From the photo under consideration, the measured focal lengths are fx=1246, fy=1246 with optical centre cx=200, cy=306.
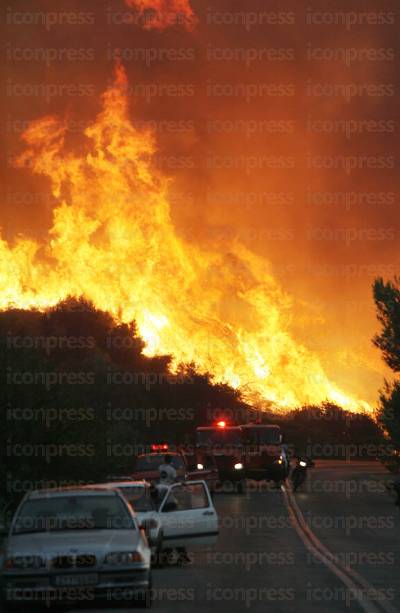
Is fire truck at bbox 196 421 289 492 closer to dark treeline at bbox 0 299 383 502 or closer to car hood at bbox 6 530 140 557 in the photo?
dark treeline at bbox 0 299 383 502

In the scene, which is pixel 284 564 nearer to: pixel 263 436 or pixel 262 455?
pixel 262 455

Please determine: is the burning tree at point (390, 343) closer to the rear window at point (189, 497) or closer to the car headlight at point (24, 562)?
the rear window at point (189, 497)

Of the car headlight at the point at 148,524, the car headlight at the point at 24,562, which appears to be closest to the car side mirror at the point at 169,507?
the car headlight at the point at 148,524

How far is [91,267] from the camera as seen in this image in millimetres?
94062

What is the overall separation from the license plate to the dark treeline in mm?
17802

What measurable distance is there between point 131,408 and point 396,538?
46894 millimetres

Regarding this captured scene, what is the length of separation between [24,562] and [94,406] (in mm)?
41178

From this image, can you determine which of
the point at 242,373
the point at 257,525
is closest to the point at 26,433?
the point at 257,525

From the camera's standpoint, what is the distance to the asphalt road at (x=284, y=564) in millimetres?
16734

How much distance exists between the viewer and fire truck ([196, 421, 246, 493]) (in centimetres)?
5525

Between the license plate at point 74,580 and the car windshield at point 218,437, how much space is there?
43.0 metres

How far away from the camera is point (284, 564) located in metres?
22.5

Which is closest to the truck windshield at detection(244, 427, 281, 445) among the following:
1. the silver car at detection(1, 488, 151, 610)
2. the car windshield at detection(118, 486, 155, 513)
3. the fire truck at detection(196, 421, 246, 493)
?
the fire truck at detection(196, 421, 246, 493)

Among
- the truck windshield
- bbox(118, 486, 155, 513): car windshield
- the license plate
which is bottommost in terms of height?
the license plate
